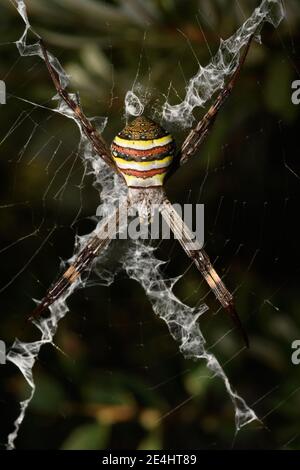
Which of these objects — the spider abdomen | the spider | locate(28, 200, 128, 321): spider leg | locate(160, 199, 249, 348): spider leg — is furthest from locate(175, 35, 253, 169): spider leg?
locate(28, 200, 128, 321): spider leg

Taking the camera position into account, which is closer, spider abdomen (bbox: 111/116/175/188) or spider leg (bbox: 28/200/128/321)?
spider abdomen (bbox: 111/116/175/188)

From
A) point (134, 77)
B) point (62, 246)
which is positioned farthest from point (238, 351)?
point (134, 77)

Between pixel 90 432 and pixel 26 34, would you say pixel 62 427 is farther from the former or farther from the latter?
pixel 26 34

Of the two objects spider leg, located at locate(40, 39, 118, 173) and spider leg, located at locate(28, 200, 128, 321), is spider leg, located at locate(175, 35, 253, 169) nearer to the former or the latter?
spider leg, located at locate(40, 39, 118, 173)

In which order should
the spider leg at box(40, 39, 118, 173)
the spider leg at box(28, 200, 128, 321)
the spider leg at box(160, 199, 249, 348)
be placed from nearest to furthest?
the spider leg at box(40, 39, 118, 173), the spider leg at box(160, 199, 249, 348), the spider leg at box(28, 200, 128, 321)

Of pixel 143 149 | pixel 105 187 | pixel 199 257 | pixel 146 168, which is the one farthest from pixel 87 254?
pixel 143 149

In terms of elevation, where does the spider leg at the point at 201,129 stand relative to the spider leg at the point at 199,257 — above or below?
above

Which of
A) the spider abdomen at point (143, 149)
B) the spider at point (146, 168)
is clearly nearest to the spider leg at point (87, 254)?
the spider at point (146, 168)

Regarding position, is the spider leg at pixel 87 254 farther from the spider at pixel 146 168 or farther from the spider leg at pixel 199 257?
the spider leg at pixel 199 257
